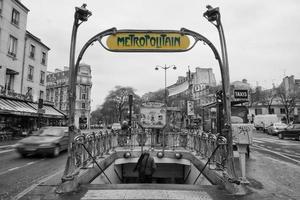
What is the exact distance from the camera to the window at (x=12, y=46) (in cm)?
2530

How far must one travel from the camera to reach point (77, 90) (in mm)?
77250

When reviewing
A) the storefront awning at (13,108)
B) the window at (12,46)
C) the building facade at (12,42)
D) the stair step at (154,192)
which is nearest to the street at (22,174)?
the stair step at (154,192)

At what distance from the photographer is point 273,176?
7801 mm

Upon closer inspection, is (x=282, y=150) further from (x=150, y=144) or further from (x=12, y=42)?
(x=12, y=42)

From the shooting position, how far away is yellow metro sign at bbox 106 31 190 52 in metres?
5.99

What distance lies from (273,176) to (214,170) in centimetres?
275

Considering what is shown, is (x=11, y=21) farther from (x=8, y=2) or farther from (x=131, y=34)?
(x=131, y=34)

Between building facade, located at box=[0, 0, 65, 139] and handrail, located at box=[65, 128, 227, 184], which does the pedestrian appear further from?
building facade, located at box=[0, 0, 65, 139]

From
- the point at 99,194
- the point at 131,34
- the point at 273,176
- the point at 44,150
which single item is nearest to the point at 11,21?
the point at 44,150

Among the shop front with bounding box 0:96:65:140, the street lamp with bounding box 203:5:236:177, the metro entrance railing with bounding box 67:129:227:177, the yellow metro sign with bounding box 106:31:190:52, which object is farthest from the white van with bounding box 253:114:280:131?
the yellow metro sign with bounding box 106:31:190:52

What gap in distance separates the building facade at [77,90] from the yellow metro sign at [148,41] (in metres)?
72.1

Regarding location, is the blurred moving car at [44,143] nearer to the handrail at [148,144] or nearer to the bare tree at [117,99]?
the handrail at [148,144]

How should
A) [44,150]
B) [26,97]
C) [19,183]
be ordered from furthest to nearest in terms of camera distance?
[26,97], [44,150], [19,183]

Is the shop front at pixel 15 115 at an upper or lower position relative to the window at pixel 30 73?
lower
